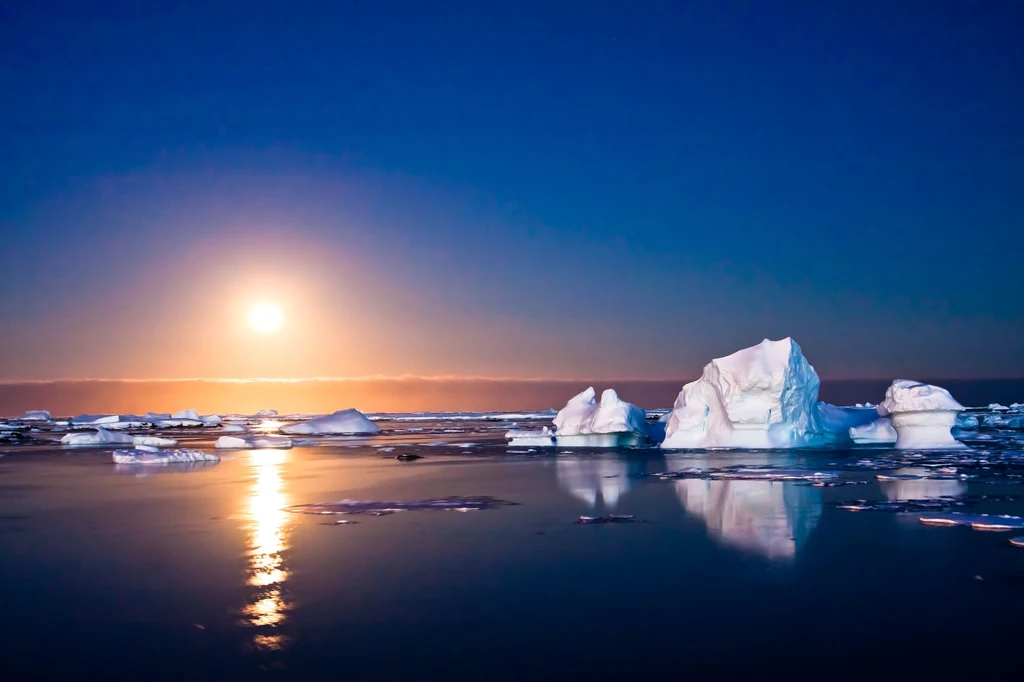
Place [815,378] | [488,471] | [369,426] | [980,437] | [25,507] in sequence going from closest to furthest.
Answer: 1. [25,507]
2. [488,471]
3. [815,378]
4. [980,437]
5. [369,426]

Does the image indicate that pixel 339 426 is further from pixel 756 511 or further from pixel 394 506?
pixel 756 511

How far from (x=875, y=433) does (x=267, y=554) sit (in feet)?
75.0

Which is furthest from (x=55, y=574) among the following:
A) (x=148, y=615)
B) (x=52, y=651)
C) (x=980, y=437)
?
(x=980, y=437)

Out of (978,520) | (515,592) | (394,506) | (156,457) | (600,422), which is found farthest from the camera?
(600,422)

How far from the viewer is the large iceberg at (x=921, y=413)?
2127cm

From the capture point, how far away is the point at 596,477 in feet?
52.0

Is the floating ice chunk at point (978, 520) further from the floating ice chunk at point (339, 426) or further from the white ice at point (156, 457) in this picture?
the floating ice chunk at point (339, 426)

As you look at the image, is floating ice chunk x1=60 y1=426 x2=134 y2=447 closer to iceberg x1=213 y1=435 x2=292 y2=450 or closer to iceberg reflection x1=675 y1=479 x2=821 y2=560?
iceberg x1=213 y1=435 x2=292 y2=450

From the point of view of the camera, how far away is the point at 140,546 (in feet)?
28.2

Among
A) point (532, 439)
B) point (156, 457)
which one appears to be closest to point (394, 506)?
point (156, 457)

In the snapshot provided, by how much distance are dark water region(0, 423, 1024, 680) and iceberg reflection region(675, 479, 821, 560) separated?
65mm

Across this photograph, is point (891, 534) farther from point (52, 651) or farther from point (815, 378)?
point (815, 378)

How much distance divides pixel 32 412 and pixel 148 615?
282 ft

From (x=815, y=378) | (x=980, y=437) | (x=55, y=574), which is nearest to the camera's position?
(x=55, y=574)
